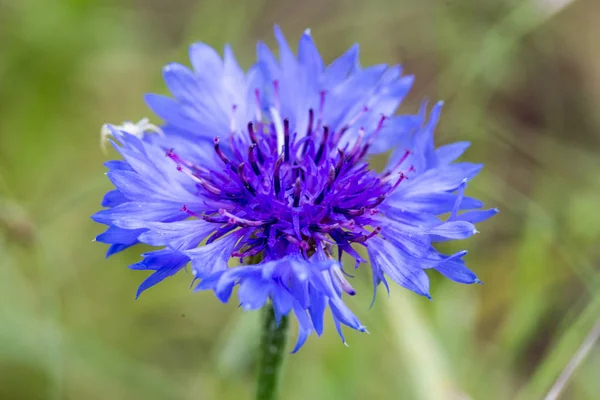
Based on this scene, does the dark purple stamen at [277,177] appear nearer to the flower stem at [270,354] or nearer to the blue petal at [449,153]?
the flower stem at [270,354]

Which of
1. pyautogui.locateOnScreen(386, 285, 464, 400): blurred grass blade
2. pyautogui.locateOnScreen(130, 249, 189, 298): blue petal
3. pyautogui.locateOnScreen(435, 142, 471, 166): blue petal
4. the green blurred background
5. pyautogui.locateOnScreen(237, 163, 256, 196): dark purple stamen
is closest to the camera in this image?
pyautogui.locateOnScreen(130, 249, 189, 298): blue petal

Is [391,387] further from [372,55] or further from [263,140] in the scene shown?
[372,55]

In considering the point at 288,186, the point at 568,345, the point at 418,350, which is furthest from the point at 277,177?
the point at 568,345

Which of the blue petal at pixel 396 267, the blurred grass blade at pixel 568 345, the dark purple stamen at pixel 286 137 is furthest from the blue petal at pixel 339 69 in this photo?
the blurred grass blade at pixel 568 345

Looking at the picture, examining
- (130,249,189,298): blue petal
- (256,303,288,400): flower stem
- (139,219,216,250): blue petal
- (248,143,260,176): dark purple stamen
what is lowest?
(256,303,288,400): flower stem

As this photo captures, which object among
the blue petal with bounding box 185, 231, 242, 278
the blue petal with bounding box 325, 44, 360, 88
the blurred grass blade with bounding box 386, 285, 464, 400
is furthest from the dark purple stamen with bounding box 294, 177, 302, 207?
the blurred grass blade with bounding box 386, 285, 464, 400

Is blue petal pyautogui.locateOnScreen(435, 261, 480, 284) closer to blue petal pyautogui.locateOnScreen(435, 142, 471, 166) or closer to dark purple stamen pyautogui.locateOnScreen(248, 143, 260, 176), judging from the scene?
blue petal pyautogui.locateOnScreen(435, 142, 471, 166)
